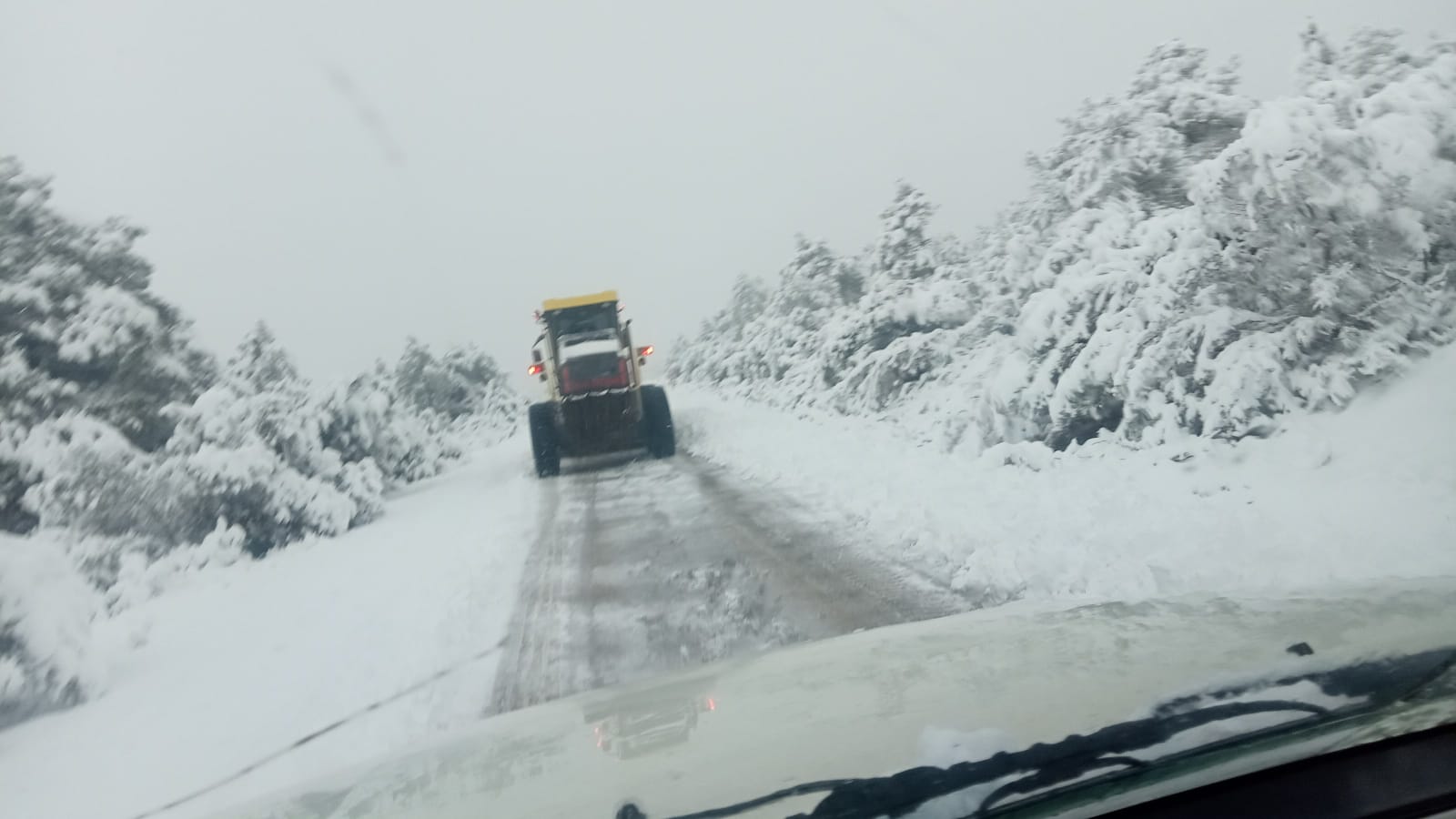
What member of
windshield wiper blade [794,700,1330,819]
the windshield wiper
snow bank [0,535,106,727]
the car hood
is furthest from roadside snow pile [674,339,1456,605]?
snow bank [0,535,106,727]

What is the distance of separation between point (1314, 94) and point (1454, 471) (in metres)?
3.49

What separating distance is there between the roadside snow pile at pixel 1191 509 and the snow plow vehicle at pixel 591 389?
5.63 m

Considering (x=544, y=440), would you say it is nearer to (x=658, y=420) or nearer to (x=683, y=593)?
(x=658, y=420)

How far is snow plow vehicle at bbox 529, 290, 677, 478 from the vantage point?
1587cm

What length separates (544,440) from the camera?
15.9 meters

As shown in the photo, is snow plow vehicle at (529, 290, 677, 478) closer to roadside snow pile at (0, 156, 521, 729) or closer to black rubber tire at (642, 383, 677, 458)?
black rubber tire at (642, 383, 677, 458)

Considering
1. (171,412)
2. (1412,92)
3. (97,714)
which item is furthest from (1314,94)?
(171,412)

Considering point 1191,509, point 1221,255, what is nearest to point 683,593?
point 1191,509

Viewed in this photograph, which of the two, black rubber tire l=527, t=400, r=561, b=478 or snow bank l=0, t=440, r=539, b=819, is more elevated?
black rubber tire l=527, t=400, r=561, b=478

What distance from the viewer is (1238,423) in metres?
8.73

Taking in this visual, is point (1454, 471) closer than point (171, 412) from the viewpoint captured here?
Yes

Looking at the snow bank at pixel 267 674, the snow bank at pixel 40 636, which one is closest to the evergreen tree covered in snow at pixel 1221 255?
the snow bank at pixel 267 674

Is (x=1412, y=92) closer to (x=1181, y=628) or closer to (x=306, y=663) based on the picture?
(x=1181, y=628)

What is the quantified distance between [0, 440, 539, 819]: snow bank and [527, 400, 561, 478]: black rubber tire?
4.79 m
